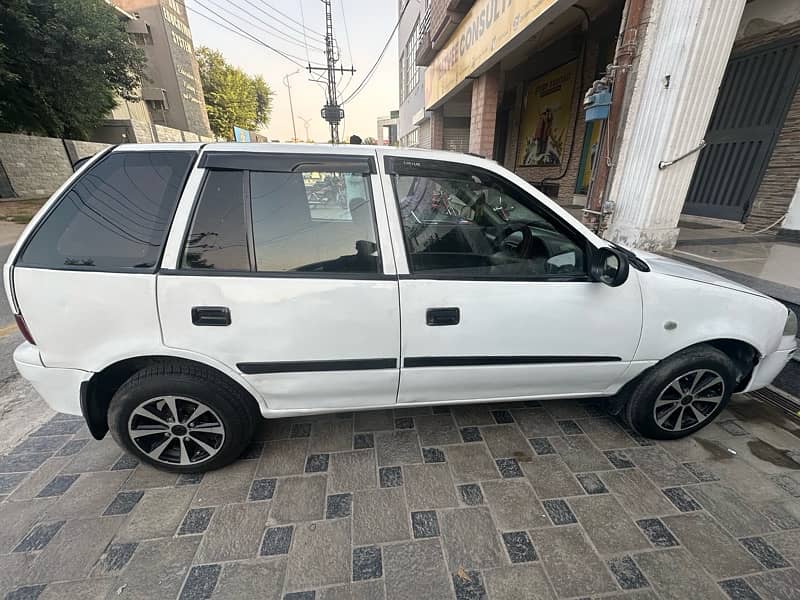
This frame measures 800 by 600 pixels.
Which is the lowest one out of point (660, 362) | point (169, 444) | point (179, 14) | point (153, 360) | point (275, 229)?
point (169, 444)

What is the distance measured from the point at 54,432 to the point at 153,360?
1296 millimetres

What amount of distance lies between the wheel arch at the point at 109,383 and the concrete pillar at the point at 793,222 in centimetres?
750

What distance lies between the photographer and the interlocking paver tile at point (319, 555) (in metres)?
1.53

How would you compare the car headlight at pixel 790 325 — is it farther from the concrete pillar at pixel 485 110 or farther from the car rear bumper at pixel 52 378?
the concrete pillar at pixel 485 110

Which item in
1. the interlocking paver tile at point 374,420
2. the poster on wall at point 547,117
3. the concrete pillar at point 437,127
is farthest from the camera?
the concrete pillar at point 437,127

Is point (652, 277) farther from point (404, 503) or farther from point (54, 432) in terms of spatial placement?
point (54, 432)

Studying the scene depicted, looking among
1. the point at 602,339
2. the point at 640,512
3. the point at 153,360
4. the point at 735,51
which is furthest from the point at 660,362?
the point at 735,51

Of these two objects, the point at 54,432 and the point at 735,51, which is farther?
the point at 735,51

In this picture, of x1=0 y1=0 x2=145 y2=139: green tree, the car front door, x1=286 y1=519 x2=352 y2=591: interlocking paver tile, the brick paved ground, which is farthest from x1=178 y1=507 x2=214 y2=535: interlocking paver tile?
x1=0 y1=0 x2=145 y2=139: green tree

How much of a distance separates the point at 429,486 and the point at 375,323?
39.0 inches

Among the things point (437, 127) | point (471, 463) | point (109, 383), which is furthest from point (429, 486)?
point (437, 127)

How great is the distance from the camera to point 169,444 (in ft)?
6.46

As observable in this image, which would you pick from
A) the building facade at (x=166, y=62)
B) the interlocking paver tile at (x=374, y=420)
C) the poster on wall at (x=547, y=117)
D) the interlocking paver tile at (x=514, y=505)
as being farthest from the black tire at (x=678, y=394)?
the building facade at (x=166, y=62)

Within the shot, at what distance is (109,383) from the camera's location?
1920mm
